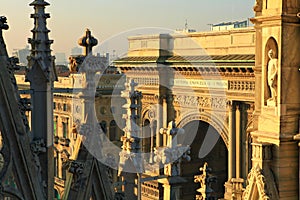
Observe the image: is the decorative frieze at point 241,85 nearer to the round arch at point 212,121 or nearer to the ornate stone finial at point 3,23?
the round arch at point 212,121

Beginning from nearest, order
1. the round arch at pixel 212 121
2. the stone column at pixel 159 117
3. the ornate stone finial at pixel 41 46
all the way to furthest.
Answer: the ornate stone finial at pixel 41 46, the round arch at pixel 212 121, the stone column at pixel 159 117

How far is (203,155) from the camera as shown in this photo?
4244 cm

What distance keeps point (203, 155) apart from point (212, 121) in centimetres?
740

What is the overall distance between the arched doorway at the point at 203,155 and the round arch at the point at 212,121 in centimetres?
126

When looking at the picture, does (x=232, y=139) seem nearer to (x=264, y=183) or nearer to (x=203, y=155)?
(x=203, y=155)

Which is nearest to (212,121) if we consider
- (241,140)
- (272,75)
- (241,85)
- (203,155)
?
(241,140)

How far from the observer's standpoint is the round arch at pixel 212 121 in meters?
→ 34.5

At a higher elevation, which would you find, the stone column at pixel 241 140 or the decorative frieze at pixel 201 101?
the decorative frieze at pixel 201 101

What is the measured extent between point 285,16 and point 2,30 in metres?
3.39

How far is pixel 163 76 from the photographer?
3981cm

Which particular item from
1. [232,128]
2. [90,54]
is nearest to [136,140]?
[90,54]

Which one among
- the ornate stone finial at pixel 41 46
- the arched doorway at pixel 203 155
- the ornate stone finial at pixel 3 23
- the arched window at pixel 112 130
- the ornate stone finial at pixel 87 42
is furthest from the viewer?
the arched window at pixel 112 130

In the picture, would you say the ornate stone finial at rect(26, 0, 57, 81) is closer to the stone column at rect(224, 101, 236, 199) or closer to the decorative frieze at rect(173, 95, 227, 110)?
the stone column at rect(224, 101, 236, 199)

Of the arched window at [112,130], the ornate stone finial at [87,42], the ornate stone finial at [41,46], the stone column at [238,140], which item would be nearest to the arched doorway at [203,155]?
the arched window at [112,130]
